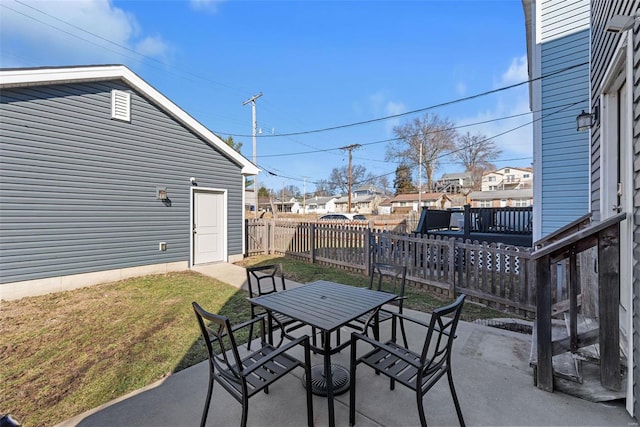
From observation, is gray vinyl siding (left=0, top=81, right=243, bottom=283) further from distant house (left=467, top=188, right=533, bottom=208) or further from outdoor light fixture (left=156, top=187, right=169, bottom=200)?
distant house (left=467, top=188, right=533, bottom=208)

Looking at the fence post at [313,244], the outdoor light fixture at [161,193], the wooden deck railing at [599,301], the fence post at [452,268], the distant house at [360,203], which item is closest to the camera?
the wooden deck railing at [599,301]

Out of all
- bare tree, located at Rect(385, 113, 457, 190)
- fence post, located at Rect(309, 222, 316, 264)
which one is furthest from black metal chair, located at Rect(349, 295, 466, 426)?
bare tree, located at Rect(385, 113, 457, 190)

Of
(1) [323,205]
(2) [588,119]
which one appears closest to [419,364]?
(2) [588,119]

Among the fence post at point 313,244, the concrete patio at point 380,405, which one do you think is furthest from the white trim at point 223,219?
the concrete patio at point 380,405

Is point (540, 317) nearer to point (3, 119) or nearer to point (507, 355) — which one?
point (507, 355)

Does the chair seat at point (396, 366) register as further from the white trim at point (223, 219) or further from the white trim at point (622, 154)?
the white trim at point (223, 219)

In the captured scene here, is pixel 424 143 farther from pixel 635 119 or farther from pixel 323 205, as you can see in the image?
pixel 635 119

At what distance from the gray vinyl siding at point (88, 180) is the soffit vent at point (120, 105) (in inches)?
3.4

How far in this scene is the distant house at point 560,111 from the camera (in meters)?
5.26

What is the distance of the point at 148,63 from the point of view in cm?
1370

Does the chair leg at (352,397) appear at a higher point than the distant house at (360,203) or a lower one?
lower

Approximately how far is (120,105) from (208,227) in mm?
3313

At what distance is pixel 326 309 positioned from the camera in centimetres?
223

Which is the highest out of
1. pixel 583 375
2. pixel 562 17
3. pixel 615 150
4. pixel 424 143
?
pixel 424 143
